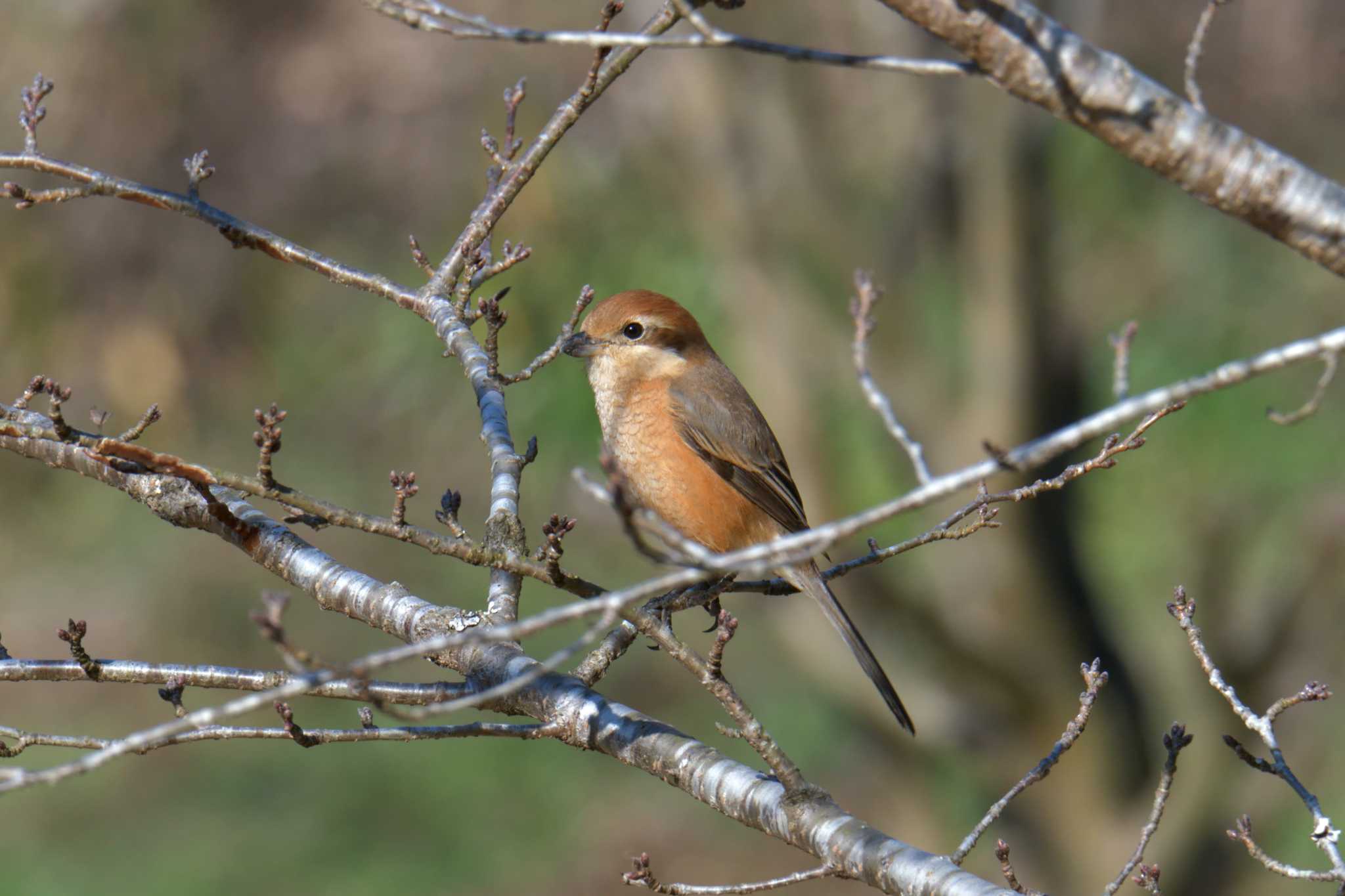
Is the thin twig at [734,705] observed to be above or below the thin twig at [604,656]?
below

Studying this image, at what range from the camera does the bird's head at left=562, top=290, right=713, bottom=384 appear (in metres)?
4.24

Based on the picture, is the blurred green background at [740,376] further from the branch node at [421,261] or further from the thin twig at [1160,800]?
the thin twig at [1160,800]

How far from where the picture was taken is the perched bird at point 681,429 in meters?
3.99

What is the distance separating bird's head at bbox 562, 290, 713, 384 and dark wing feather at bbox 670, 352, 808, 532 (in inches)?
4.1

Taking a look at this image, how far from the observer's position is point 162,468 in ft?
7.94

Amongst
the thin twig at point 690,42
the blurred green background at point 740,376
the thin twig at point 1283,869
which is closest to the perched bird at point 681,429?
the thin twig at point 1283,869

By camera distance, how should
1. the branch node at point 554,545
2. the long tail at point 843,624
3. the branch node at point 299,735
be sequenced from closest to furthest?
the branch node at point 299,735 → the branch node at point 554,545 → the long tail at point 843,624

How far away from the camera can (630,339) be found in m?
4.26

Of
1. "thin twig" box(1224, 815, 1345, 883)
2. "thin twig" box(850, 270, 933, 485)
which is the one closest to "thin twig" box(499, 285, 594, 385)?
"thin twig" box(850, 270, 933, 485)

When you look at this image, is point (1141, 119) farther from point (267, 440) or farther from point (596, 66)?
point (267, 440)

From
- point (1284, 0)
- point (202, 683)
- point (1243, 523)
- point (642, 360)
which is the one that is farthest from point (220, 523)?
point (1284, 0)

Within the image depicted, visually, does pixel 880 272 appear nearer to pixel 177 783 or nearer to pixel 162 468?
pixel 162 468

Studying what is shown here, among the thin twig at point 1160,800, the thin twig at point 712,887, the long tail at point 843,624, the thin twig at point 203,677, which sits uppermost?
the long tail at point 843,624

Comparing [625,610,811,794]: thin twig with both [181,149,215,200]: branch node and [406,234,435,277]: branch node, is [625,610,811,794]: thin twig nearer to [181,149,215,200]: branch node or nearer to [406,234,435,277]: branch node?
[406,234,435,277]: branch node
